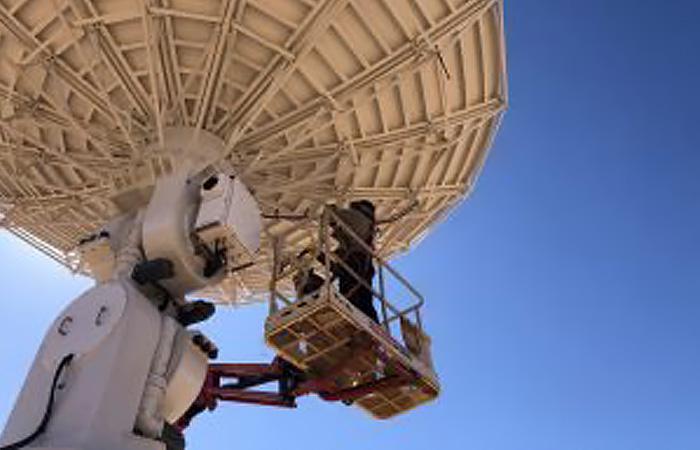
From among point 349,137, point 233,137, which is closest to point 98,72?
point 233,137

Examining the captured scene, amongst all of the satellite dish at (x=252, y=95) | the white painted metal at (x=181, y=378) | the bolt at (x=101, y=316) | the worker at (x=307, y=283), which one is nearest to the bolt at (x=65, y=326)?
the bolt at (x=101, y=316)

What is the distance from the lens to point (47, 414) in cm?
1045

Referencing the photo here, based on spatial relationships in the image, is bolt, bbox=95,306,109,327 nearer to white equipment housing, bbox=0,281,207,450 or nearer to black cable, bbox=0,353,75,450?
white equipment housing, bbox=0,281,207,450

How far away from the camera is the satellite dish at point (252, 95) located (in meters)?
14.1

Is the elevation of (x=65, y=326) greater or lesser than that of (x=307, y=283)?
lesser

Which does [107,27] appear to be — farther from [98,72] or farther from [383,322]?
[383,322]

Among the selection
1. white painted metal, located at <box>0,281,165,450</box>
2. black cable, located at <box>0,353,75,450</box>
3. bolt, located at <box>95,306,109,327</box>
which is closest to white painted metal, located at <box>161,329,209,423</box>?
white painted metal, located at <box>0,281,165,450</box>

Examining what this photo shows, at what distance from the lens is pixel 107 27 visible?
14.1m

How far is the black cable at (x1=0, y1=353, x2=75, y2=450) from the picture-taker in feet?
33.3

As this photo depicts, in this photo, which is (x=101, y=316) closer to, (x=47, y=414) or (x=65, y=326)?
Answer: (x=65, y=326)

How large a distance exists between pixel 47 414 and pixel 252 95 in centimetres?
697

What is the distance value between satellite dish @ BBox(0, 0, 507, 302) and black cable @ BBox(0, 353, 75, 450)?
408 cm

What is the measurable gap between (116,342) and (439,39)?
799 centimetres

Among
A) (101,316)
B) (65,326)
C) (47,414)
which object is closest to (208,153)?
(101,316)
